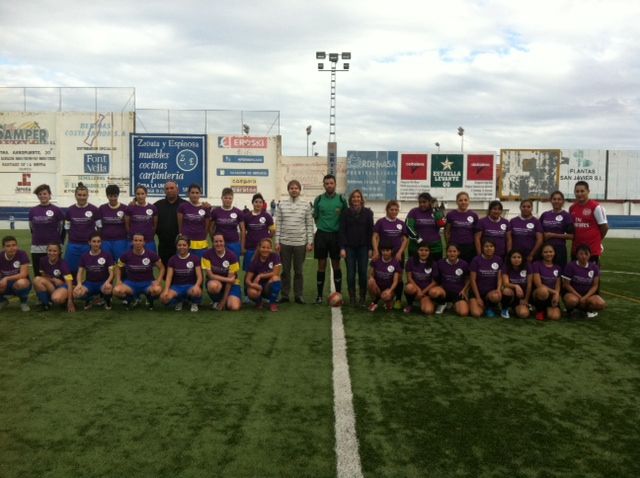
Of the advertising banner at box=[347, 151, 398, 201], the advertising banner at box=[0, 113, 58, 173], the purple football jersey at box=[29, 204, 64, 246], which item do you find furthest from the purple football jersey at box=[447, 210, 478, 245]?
the advertising banner at box=[0, 113, 58, 173]

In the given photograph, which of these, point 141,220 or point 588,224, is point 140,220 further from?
point 588,224

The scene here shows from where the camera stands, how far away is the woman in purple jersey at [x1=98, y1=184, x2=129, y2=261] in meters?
7.48

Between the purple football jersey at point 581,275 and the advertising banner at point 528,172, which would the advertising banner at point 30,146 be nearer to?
the advertising banner at point 528,172

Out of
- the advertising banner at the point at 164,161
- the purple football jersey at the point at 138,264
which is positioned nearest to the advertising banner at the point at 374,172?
the advertising banner at the point at 164,161

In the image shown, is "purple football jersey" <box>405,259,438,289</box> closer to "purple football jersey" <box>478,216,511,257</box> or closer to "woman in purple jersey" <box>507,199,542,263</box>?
"purple football jersey" <box>478,216,511,257</box>

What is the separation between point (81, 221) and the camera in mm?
7379

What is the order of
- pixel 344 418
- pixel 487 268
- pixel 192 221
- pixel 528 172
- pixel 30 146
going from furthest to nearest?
pixel 528 172 < pixel 30 146 < pixel 192 221 < pixel 487 268 < pixel 344 418

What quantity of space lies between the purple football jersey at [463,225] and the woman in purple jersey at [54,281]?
487cm

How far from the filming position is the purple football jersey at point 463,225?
7.25 metres

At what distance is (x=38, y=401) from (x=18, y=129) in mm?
32405

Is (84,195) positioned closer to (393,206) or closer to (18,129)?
(393,206)

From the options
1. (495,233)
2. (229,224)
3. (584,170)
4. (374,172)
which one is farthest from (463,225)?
(584,170)

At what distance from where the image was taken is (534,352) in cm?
530

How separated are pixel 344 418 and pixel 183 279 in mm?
4017
